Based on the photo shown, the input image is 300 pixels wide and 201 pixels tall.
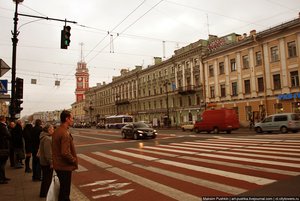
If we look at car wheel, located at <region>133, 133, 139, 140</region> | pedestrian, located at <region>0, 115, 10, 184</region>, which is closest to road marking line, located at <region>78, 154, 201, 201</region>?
pedestrian, located at <region>0, 115, 10, 184</region>

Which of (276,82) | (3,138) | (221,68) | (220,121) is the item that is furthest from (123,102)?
(3,138)

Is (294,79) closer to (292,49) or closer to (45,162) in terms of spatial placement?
(292,49)

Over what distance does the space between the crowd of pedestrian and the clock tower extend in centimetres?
11197

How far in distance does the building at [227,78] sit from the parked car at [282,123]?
809cm

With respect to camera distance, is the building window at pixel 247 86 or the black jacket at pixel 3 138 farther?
the building window at pixel 247 86

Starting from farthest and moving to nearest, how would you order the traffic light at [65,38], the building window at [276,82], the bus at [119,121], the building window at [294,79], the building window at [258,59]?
the bus at [119,121] < the building window at [258,59] < the building window at [276,82] < the building window at [294,79] < the traffic light at [65,38]

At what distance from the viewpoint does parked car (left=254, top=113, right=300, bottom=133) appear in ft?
80.2

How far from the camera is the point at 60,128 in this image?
202 inches

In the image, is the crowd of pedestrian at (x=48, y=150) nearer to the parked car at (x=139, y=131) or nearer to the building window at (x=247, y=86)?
the parked car at (x=139, y=131)

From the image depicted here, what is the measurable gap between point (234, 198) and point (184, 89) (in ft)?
150

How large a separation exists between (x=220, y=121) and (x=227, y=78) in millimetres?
14125

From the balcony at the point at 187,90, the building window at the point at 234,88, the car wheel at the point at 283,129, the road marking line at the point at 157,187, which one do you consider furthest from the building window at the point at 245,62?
the road marking line at the point at 157,187

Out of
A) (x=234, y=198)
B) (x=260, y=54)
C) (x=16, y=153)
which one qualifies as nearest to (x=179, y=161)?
(x=234, y=198)

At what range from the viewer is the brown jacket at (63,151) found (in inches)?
196
